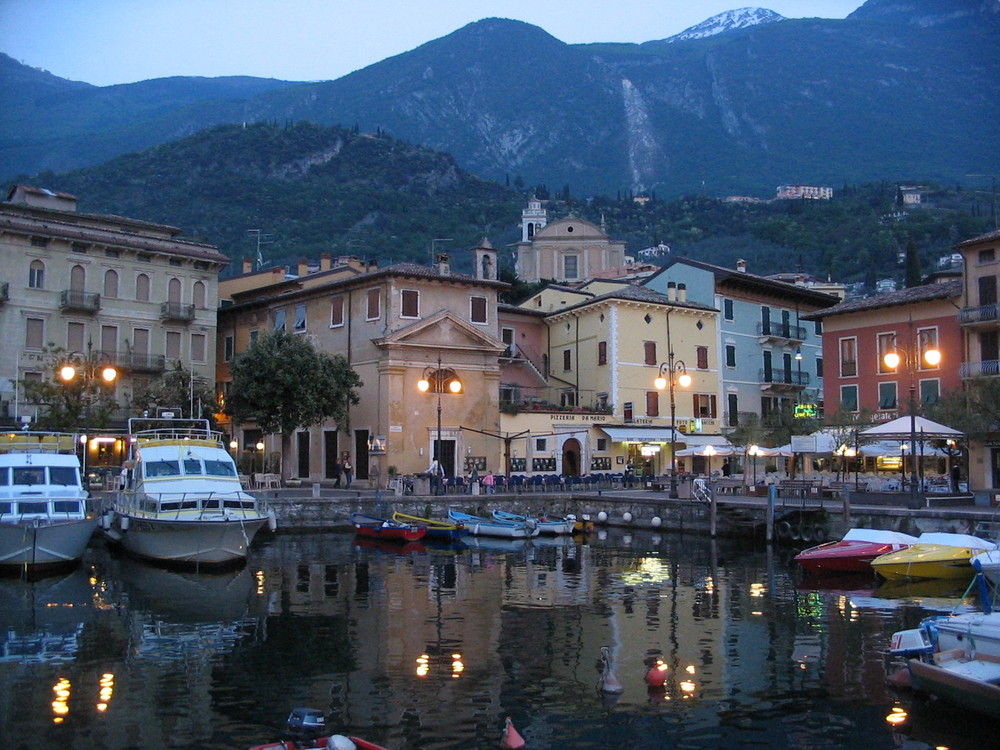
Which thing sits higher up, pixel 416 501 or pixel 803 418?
pixel 803 418

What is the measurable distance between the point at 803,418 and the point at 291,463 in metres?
27.9

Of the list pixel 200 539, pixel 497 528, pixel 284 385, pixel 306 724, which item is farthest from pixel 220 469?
pixel 306 724

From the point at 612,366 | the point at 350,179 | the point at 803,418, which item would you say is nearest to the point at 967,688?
the point at 803,418

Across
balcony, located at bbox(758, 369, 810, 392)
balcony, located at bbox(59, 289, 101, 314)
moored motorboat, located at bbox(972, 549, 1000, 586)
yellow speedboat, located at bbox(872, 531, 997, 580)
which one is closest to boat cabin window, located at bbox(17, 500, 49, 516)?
balcony, located at bbox(59, 289, 101, 314)

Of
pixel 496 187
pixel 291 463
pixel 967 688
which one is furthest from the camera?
pixel 496 187

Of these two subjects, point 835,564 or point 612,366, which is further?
point 612,366

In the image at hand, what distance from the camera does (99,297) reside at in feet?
176

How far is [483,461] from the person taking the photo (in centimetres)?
5434

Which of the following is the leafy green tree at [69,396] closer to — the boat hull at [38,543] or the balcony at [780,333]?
the boat hull at [38,543]

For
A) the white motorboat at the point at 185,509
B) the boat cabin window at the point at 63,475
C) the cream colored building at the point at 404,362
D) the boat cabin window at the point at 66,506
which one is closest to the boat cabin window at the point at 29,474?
the boat cabin window at the point at 63,475

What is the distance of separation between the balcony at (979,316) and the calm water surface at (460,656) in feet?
72.1

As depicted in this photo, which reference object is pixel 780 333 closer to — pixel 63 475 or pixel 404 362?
pixel 404 362

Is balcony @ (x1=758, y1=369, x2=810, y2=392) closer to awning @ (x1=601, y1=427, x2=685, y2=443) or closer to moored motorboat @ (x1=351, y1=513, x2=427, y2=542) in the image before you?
awning @ (x1=601, y1=427, x2=685, y2=443)

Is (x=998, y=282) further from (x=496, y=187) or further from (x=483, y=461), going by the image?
(x=496, y=187)
